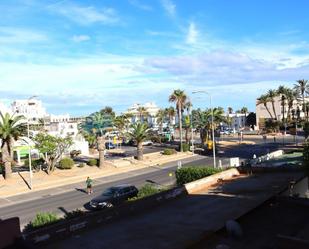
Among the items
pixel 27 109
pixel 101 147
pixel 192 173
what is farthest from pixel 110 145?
pixel 192 173

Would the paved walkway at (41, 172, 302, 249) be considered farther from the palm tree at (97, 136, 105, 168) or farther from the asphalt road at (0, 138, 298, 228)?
the palm tree at (97, 136, 105, 168)

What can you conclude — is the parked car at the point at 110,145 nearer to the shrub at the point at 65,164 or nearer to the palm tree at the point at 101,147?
the palm tree at the point at 101,147

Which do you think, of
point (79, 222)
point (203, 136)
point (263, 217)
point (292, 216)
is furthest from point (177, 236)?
point (203, 136)

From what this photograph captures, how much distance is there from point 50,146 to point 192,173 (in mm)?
21375

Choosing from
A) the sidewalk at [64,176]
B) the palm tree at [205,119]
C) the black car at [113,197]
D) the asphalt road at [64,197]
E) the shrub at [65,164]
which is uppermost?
the palm tree at [205,119]

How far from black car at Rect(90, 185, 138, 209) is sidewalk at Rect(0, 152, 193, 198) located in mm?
15805

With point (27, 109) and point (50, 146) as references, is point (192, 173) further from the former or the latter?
point (27, 109)

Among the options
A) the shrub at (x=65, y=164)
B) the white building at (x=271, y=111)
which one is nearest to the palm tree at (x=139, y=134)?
the shrub at (x=65, y=164)

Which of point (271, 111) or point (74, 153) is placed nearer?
point (74, 153)

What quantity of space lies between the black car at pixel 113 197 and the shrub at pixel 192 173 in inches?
204

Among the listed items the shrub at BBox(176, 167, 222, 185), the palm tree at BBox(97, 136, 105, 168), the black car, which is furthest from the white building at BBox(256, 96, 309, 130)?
the black car

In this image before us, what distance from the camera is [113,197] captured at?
3111 cm

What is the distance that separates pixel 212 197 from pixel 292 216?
5.24m

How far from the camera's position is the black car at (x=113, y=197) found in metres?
30.6
